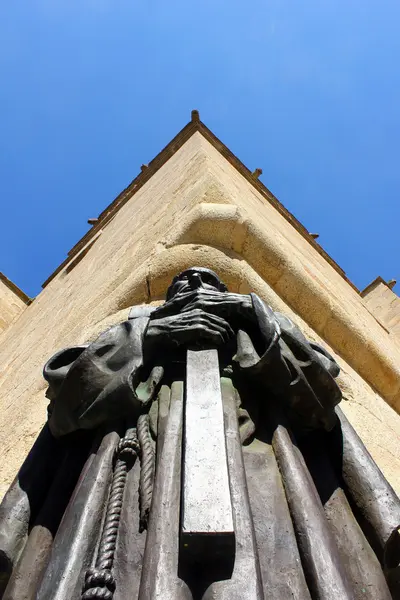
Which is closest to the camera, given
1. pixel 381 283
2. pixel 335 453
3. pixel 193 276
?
pixel 335 453

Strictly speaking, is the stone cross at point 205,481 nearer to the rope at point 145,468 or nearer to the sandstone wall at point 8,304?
the rope at point 145,468

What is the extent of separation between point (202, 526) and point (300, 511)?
33 centimetres

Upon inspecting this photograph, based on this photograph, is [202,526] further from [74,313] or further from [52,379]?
[74,313]

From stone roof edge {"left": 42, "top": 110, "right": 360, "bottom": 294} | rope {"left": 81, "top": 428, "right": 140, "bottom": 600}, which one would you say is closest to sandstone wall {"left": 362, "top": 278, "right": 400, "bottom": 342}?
stone roof edge {"left": 42, "top": 110, "right": 360, "bottom": 294}

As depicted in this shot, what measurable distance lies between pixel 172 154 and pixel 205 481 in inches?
288

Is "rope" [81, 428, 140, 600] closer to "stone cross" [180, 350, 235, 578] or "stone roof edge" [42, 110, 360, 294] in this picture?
"stone cross" [180, 350, 235, 578]

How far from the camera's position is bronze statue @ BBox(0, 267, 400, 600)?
1.34 metres

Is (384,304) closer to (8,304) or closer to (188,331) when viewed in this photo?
(8,304)

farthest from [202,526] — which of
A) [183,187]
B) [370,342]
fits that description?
[183,187]

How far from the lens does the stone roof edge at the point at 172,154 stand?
7.74 metres

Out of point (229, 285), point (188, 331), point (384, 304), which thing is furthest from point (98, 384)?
point (384, 304)

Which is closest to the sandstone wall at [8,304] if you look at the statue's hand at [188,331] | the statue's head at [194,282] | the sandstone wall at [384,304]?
the sandstone wall at [384,304]

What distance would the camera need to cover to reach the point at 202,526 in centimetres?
132

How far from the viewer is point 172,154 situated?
8.32m
